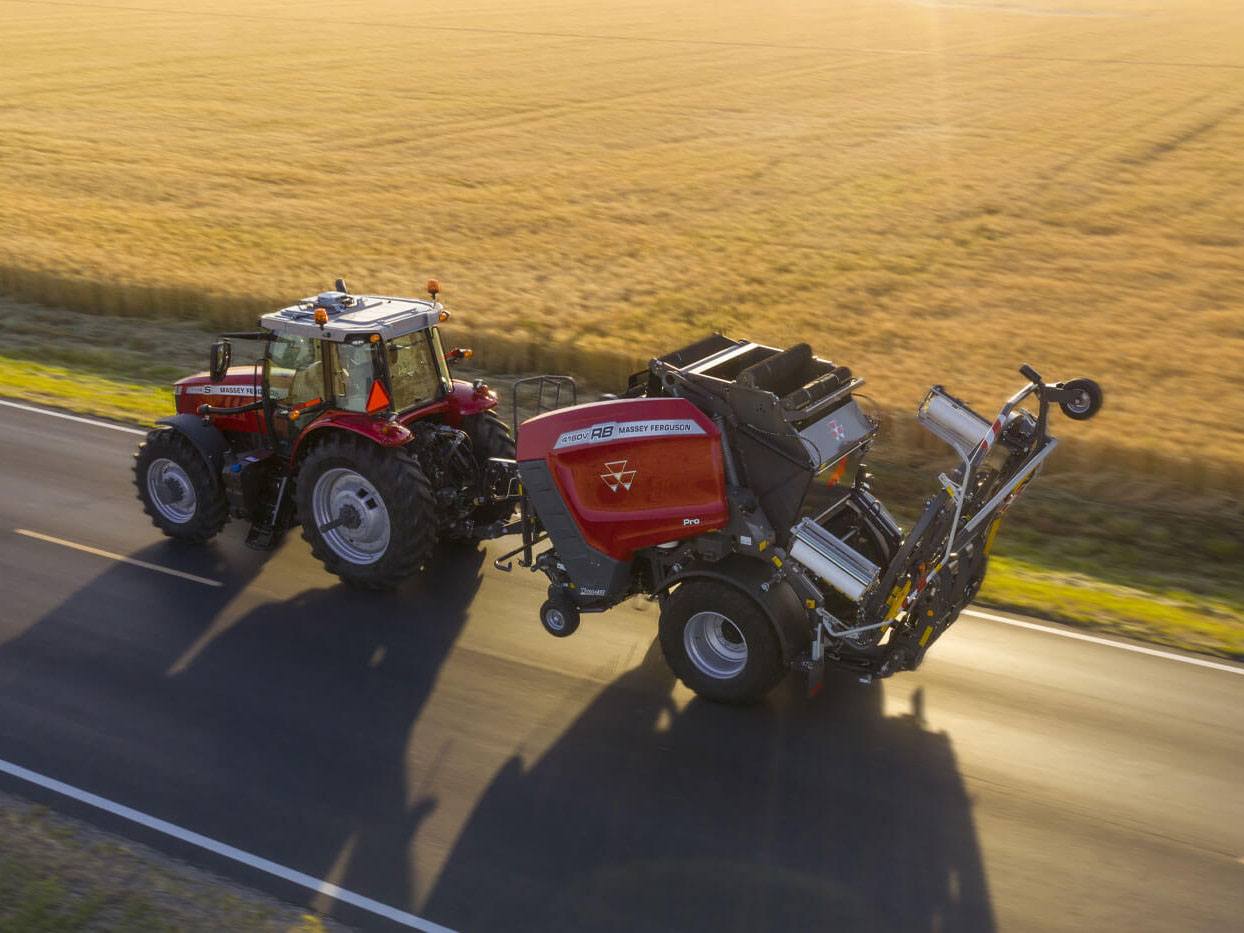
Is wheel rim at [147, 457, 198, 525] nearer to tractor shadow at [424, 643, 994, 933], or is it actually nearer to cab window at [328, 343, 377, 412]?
cab window at [328, 343, 377, 412]

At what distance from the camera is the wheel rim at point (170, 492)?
12406 mm

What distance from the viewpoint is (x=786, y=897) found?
765cm

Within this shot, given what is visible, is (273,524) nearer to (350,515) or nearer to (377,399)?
(350,515)

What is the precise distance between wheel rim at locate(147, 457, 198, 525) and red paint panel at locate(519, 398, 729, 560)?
4310 mm

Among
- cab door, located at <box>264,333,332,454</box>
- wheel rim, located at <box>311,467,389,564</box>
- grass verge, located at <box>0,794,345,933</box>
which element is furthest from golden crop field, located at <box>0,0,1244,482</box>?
grass verge, located at <box>0,794,345,933</box>

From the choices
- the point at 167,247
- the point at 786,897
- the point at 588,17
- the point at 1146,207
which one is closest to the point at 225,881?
the point at 786,897

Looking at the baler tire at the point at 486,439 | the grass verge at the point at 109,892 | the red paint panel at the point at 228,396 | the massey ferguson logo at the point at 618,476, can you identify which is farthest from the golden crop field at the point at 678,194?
the grass verge at the point at 109,892

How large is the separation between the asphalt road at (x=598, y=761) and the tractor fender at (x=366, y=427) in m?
1.65

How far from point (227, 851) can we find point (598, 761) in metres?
2.65

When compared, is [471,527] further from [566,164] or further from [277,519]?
[566,164]

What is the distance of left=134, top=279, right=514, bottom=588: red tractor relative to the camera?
11133 millimetres

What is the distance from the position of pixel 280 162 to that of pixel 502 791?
107ft

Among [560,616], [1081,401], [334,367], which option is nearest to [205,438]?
[334,367]

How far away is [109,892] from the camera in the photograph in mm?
7523
